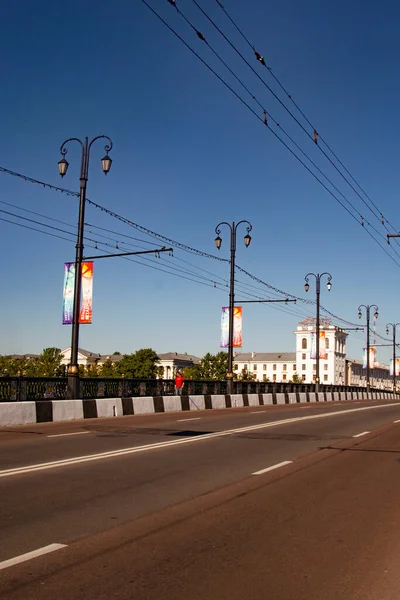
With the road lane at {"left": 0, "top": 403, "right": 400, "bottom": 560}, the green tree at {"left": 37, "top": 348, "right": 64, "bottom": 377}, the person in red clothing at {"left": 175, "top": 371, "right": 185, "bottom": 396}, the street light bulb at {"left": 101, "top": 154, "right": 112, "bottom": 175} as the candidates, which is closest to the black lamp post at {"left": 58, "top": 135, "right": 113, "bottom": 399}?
the street light bulb at {"left": 101, "top": 154, "right": 112, "bottom": 175}

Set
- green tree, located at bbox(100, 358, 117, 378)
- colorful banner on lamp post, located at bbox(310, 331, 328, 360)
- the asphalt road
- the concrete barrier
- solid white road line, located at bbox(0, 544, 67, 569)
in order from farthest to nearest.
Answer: green tree, located at bbox(100, 358, 117, 378) → colorful banner on lamp post, located at bbox(310, 331, 328, 360) → the concrete barrier → solid white road line, located at bbox(0, 544, 67, 569) → the asphalt road

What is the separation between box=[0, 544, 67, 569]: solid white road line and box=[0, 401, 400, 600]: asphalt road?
0.18 feet

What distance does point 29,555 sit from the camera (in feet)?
17.3

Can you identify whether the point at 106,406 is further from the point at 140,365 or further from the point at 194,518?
the point at 140,365

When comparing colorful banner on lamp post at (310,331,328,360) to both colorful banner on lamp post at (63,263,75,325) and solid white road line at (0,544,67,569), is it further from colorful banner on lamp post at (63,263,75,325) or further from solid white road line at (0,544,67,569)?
solid white road line at (0,544,67,569)

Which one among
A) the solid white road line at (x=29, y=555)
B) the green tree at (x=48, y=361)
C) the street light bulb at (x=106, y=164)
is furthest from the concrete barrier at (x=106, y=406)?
the green tree at (x=48, y=361)

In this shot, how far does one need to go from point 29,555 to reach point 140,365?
148 meters

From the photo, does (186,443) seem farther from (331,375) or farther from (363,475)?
(331,375)

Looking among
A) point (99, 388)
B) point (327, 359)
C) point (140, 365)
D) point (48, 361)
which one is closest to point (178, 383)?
point (99, 388)

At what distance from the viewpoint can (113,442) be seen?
45.9ft

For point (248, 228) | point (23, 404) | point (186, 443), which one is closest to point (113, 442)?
point (186, 443)

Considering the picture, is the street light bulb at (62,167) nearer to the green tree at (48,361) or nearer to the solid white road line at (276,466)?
Answer: the solid white road line at (276,466)

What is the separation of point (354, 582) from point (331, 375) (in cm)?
17363

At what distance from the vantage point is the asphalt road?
15.6 feet
